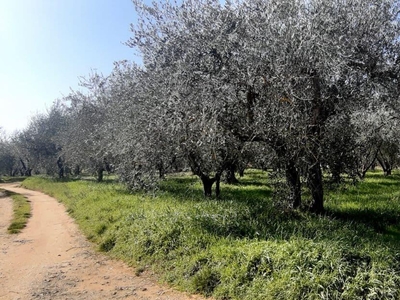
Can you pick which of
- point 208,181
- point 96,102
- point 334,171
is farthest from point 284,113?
point 96,102

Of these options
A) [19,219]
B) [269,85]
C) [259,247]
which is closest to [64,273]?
[259,247]

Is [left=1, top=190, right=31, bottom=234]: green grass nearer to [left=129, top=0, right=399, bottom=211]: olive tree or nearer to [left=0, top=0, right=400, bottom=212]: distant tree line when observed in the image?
[left=0, top=0, right=400, bottom=212]: distant tree line

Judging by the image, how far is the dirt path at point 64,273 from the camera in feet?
23.0

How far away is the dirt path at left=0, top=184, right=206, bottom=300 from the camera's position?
702cm

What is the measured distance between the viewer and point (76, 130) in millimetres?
30875

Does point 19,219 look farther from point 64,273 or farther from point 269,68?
point 269,68

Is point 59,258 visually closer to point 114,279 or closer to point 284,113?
point 114,279

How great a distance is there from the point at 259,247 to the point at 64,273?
183 inches

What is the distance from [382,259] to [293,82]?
15.1ft

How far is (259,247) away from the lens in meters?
6.89

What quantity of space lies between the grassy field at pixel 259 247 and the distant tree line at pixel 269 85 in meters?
1.68

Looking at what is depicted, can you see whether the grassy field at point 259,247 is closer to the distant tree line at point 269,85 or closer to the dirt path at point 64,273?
the dirt path at point 64,273

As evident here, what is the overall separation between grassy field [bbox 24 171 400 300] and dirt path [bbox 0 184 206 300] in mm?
427

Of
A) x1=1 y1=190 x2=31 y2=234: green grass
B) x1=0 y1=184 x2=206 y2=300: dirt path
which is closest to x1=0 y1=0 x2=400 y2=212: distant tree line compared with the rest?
x1=0 y1=184 x2=206 y2=300: dirt path
